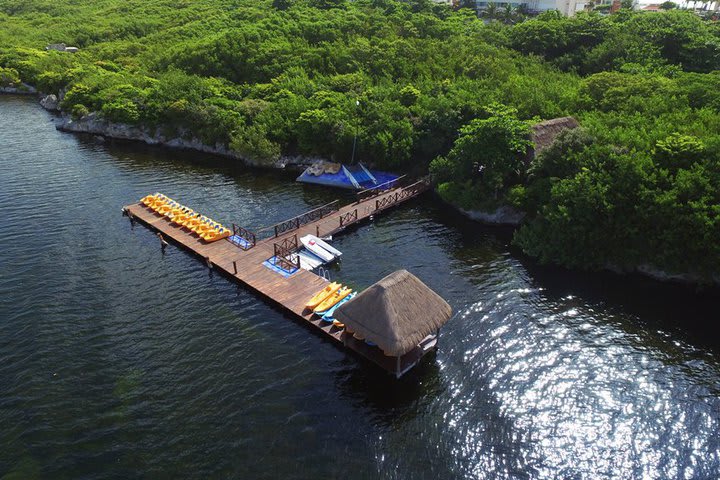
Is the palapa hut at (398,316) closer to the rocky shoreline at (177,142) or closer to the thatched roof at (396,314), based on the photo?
the thatched roof at (396,314)

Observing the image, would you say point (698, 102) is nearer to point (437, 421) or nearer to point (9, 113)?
point (437, 421)

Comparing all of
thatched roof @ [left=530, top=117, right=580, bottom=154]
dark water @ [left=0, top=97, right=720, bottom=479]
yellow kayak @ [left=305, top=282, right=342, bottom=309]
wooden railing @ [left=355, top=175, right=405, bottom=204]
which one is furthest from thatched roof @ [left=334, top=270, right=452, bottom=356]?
thatched roof @ [left=530, top=117, right=580, bottom=154]

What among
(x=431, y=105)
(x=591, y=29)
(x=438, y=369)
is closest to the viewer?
(x=438, y=369)

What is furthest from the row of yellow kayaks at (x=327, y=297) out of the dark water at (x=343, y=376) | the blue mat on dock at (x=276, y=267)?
the blue mat on dock at (x=276, y=267)

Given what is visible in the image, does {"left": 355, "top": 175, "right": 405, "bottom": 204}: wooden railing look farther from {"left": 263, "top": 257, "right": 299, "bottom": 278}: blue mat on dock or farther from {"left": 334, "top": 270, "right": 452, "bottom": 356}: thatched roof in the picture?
{"left": 334, "top": 270, "right": 452, "bottom": 356}: thatched roof

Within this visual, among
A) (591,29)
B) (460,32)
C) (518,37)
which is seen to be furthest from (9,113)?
(591,29)
